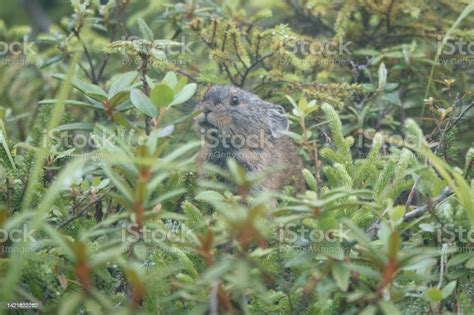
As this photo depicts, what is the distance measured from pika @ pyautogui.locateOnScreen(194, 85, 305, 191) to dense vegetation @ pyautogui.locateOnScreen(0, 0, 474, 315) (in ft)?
0.57

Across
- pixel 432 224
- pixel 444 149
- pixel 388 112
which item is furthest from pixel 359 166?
pixel 388 112

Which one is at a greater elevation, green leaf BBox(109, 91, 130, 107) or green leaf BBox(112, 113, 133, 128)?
green leaf BBox(109, 91, 130, 107)

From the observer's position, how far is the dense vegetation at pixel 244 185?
3.14 meters

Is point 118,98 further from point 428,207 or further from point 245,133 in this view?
point 245,133

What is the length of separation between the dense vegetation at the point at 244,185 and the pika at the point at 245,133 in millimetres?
173

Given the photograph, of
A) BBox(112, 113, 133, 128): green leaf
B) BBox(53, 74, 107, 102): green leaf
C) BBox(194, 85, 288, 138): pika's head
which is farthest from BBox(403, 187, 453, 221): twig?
BBox(194, 85, 288, 138): pika's head

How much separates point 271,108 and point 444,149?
1849 mm

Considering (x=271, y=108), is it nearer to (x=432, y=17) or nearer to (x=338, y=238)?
(x=432, y=17)

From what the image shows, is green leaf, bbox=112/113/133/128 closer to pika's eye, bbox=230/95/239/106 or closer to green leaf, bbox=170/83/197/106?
green leaf, bbox=170/83/197/106

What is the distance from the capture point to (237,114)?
623cm

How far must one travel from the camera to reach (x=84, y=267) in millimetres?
2990

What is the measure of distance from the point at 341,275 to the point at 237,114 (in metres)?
3.23

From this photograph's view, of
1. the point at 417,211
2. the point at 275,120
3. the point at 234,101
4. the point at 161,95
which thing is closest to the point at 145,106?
the point at 161,95

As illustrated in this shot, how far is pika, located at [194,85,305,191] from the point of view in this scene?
238 inches
